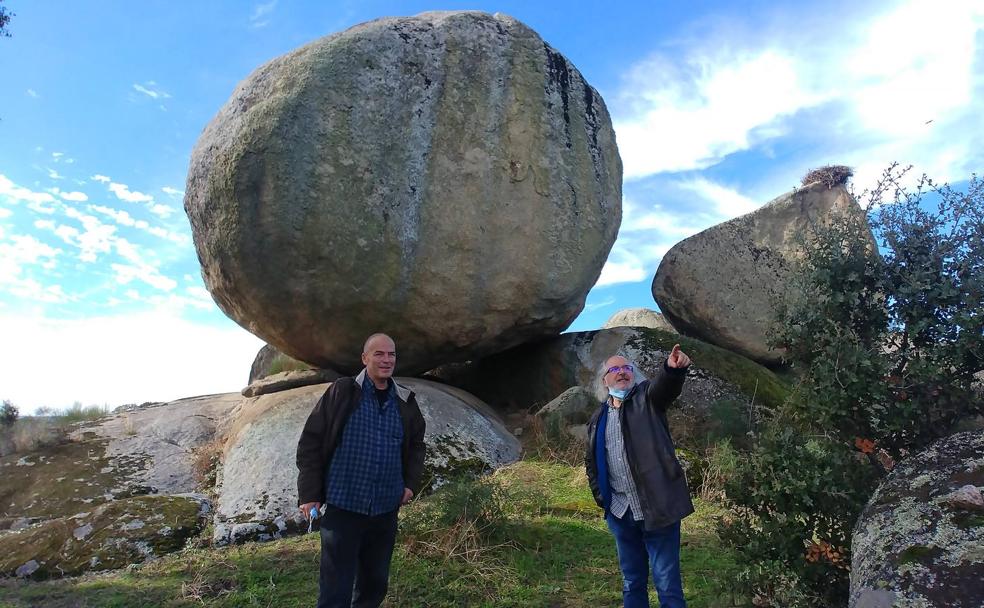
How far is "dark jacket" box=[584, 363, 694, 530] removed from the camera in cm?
354

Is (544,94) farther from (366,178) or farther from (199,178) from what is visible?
(199,178)

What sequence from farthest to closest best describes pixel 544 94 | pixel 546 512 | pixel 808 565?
pixel 544 94
pixel 546 512
pixel 808 565

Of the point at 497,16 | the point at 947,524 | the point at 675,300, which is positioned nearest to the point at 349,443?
the point at 947,524

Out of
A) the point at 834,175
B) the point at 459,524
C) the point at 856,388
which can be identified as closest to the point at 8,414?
the point at 459,524

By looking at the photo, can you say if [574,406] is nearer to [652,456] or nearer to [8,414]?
[652,456]

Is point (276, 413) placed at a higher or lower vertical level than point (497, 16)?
lower

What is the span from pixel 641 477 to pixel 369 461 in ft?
5.05

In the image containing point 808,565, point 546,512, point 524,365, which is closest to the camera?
point 808,565

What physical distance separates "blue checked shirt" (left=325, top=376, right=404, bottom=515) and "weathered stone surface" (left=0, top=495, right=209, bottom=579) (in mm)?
3305

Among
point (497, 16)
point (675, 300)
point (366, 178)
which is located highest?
point (497, 16)

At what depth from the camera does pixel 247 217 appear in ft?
27.2

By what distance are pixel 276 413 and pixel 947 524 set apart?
7492 mm

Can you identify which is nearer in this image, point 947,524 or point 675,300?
point 947,524

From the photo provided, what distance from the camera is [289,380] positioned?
1052 centimetres
